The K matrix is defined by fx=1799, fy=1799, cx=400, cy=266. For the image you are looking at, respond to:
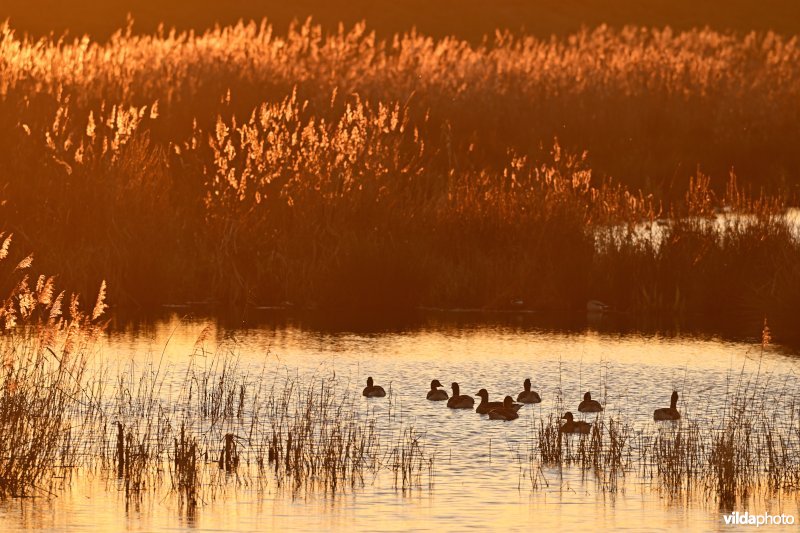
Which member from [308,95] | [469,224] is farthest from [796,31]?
[469,224]

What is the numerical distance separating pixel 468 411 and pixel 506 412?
69 cm

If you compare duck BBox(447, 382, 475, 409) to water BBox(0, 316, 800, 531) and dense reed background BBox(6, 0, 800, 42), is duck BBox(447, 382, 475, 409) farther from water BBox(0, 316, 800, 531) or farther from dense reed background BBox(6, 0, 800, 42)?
dense reed background BBox(6, 0, 800, 42)

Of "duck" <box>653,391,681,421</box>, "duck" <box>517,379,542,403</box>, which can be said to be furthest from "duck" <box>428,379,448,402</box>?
"duck" <box>653,391,681,421</box>

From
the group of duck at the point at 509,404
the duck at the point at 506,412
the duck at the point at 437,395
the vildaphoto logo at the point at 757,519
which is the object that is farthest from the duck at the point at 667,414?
the vildaphoto logo at the point at 757,519

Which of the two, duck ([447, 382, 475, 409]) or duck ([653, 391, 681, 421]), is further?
duck ([447, 382, 475, 409])

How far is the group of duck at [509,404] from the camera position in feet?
45.9

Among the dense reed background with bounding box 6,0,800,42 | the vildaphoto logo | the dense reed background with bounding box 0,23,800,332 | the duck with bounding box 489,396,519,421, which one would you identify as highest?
the dense reed background with bounding box 6,0,800,42

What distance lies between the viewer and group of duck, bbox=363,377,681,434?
14000 mm

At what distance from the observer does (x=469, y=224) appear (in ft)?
75.5

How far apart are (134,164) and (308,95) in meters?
6.88

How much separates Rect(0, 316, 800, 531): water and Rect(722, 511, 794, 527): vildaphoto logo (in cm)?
9

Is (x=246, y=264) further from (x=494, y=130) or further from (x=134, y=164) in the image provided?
(x=494, y=130)

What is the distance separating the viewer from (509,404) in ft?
47.9

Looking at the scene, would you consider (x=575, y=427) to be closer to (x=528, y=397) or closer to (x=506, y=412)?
(x=506, y=412)
